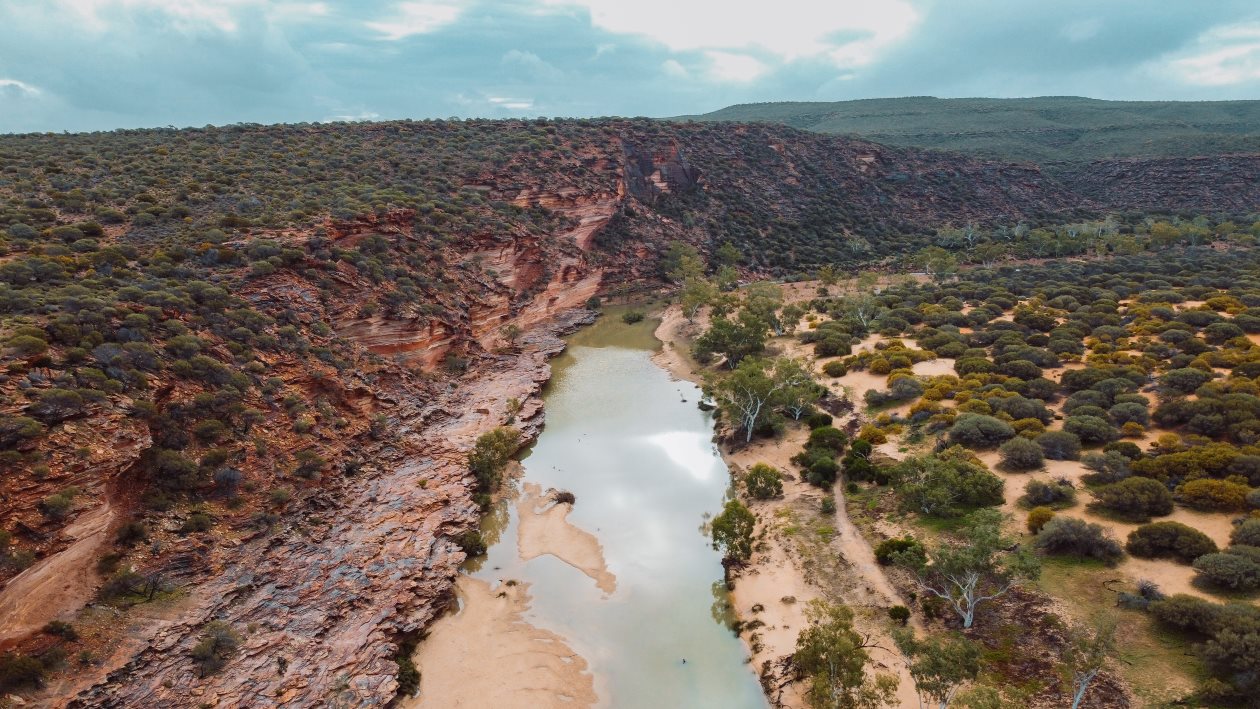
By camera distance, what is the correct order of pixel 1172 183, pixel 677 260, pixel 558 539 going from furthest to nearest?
pixel 1172 183
pixel 677 260
pixel 558 539

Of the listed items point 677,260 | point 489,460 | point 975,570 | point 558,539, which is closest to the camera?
point 975,570

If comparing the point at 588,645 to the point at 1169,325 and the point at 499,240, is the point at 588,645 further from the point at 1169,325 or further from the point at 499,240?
the point at 1169,325

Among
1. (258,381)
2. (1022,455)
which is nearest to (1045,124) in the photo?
(1022,455)

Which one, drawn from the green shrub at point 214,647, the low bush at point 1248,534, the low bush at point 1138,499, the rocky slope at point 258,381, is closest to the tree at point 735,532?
the rocky slope at point 258,381

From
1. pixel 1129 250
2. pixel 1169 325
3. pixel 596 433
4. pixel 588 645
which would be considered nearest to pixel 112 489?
pixel 588 645

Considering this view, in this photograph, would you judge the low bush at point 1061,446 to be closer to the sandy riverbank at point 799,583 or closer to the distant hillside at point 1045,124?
the sandy riverbank at point 799,583

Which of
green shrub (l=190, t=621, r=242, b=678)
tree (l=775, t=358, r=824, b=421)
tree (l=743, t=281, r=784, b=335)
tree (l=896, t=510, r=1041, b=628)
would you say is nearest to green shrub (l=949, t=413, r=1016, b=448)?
tree (l=896, t=510, r=1041, b=628)

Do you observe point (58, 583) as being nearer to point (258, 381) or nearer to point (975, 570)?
point (258, 381)

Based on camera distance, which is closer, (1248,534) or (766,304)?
(1248,534)
